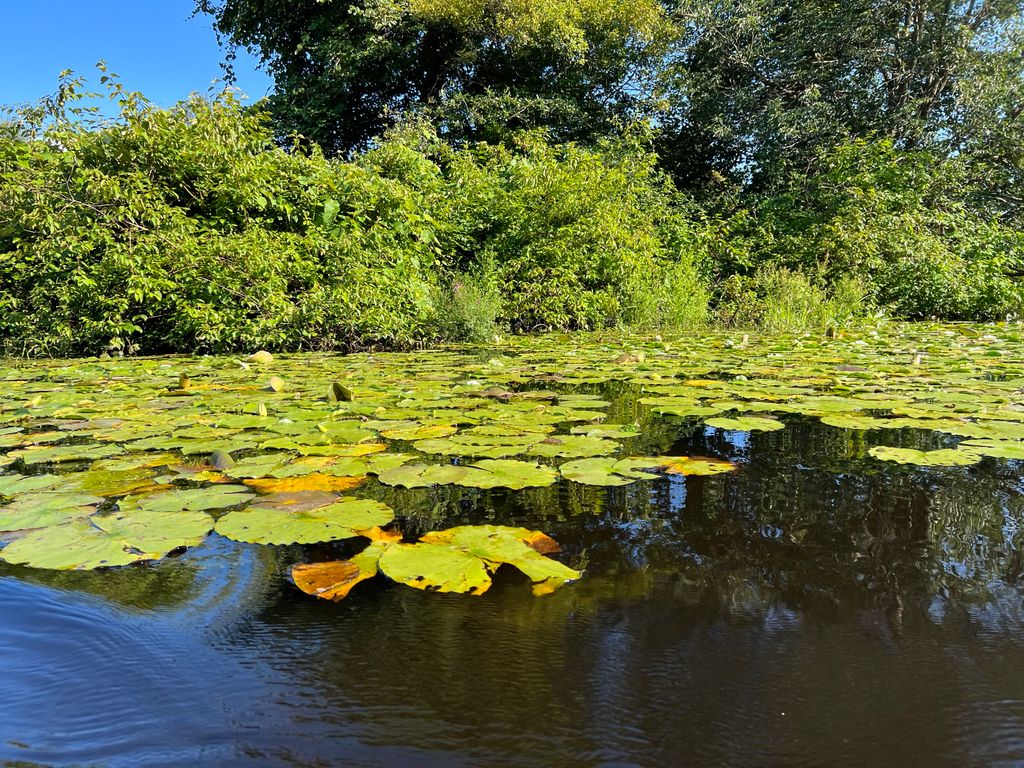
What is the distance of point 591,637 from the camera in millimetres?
1004

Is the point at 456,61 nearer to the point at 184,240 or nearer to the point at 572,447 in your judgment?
the point at 184,240

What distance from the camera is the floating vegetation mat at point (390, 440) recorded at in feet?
4.46

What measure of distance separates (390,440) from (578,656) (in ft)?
4.95

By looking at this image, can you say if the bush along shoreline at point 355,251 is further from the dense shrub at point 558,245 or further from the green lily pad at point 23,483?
the green lily pad at point 23,483

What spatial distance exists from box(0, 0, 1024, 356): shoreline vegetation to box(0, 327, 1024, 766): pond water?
4.27 m

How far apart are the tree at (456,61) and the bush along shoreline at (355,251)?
3866mm

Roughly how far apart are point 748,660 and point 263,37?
18060 millimetres

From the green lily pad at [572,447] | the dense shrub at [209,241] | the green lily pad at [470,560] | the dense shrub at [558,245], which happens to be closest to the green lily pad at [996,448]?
the green lily pad at [572,447]

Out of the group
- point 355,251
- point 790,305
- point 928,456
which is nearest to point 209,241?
point 355,251

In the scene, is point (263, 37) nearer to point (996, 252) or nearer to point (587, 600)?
point (996, 252)

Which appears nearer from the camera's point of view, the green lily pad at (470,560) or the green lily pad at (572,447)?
the green lily pad at (470,560)

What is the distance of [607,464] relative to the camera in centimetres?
194

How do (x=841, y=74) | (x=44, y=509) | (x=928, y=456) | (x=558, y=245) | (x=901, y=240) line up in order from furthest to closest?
(x=841, y=74)
(x=901, y=240)
(x=558, y=245)
(x=928, y=456)
(x=44, y=509)

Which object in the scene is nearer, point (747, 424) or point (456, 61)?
point (747, 424)
